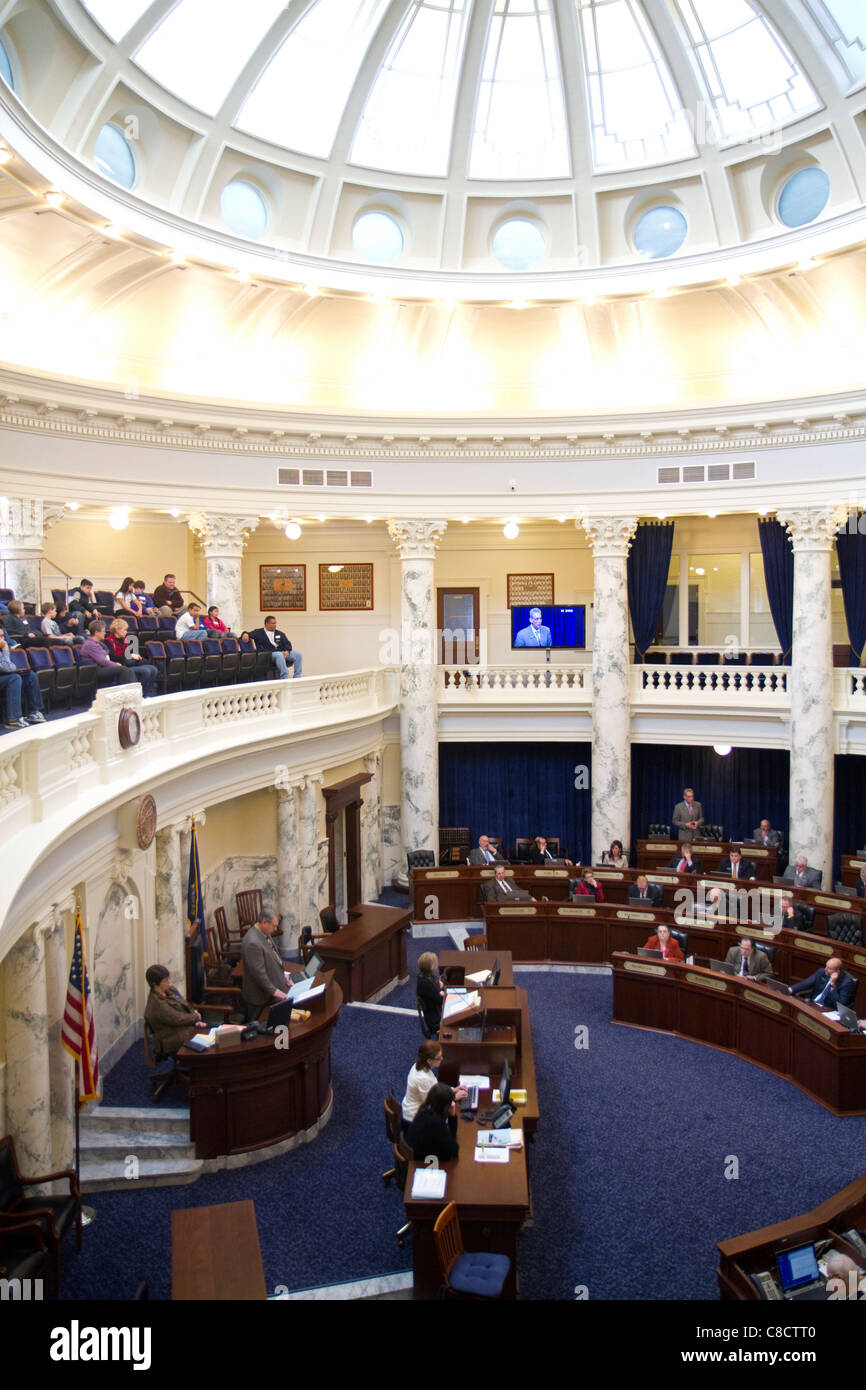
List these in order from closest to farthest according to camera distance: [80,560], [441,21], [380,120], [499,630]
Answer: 1. [441,21]
2. [380,120]
3. [80,560]
4. [499,630]

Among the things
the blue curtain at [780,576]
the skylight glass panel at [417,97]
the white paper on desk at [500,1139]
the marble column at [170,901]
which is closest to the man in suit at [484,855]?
the blue curtain at [780,576]

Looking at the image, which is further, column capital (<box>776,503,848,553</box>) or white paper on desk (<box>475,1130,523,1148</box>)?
column capital (<box>776,503,848,553</box>)

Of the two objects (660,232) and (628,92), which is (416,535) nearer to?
(660,232)

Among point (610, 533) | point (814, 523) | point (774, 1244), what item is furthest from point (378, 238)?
point (774, 1244)

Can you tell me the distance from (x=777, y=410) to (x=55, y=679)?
12.0 m

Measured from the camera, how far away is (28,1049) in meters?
7.17

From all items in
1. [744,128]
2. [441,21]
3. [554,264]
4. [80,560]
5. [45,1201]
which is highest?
[441,21]

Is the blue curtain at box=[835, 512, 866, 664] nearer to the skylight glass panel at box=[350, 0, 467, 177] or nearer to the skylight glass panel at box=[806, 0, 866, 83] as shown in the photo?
the skylight glass panel at box=[806, 0, 866, 83]

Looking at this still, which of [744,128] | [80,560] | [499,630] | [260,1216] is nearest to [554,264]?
[744,128]

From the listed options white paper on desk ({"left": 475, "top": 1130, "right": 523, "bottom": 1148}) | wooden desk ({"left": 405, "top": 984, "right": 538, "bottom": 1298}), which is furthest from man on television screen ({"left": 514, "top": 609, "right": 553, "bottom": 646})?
wooden desk ({"left": 405, "top": 984, "right": 538, "bottom": 1298})

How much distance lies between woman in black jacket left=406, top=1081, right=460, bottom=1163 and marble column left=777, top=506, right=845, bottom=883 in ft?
34.9

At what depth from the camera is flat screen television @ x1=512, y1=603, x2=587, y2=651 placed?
2027 cm
